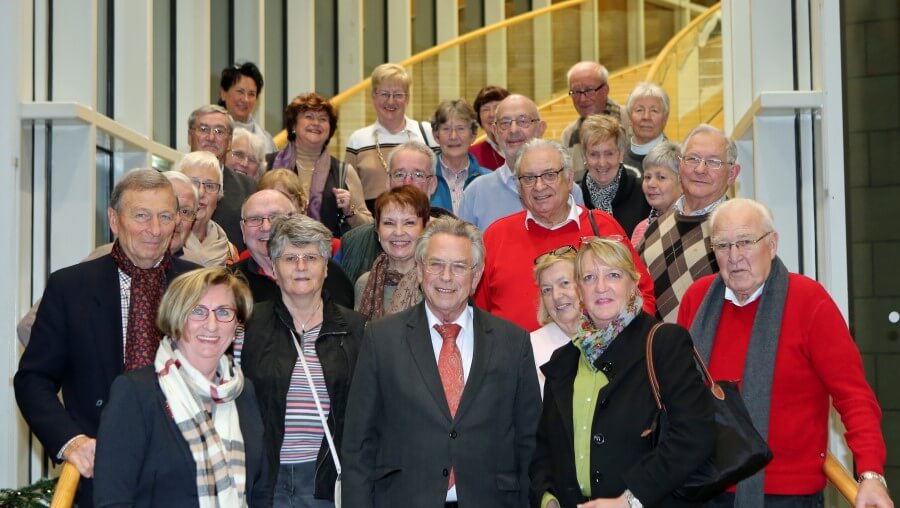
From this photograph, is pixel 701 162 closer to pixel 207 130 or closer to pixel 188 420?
pixel 188 420

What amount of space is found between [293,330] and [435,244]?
67 cm

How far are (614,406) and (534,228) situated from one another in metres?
1.89

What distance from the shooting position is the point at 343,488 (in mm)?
4508

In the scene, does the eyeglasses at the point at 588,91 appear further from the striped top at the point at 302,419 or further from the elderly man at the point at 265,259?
the striped top at the point at 302,419

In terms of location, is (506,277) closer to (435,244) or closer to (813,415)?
(435,244)

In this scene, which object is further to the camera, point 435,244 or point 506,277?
point 506,277

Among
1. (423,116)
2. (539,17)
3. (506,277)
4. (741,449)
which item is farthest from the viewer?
(539,17)

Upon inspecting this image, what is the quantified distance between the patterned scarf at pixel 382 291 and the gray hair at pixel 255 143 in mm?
2659

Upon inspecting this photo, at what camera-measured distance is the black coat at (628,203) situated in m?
7.45

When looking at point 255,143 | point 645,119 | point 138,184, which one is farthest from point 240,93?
point 138,184

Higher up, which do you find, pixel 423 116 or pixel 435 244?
pixel 423 116

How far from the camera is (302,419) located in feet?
15.6

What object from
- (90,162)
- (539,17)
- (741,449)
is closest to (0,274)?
(90,162)

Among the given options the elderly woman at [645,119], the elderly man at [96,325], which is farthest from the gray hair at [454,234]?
the elderly woman at [645,119]
